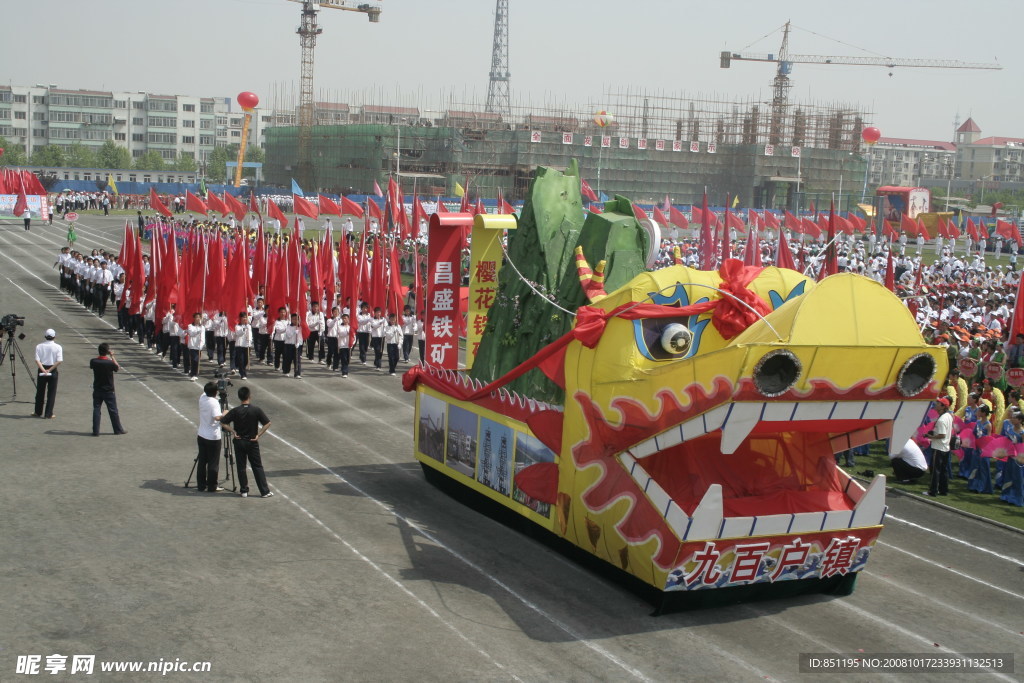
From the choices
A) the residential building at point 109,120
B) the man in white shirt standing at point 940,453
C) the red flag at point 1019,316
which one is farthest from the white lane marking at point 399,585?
the residential building at point 109,120

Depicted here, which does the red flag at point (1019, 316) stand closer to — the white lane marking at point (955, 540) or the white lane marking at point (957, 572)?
the white lane marking at point (955, 540)

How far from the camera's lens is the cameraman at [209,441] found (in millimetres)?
14109

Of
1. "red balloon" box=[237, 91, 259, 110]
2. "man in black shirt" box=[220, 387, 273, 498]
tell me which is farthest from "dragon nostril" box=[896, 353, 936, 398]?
"red balloon" box=[237, 91, 259, 110]

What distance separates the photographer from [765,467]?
442 inches

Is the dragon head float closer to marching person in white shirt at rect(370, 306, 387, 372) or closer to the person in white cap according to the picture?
the person in white cap

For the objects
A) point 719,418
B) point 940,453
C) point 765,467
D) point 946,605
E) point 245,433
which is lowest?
point 946,605

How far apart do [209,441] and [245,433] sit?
23.9 inches

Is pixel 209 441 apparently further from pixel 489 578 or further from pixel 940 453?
pixel 940 453

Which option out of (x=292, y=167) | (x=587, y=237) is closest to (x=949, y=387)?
(x=587, y=237)

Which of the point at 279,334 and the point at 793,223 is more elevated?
the point at 793,223

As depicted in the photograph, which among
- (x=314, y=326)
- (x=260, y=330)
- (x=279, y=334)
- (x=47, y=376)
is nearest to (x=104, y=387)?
(x=47, y=376)

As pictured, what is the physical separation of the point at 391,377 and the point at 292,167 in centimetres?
8788

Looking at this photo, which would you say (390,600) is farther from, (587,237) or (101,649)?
(587,237)

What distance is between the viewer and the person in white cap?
18.2 metres
